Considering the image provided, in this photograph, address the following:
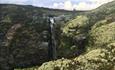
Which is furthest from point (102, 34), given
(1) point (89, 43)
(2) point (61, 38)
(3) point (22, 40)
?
(3) point (22, 40)

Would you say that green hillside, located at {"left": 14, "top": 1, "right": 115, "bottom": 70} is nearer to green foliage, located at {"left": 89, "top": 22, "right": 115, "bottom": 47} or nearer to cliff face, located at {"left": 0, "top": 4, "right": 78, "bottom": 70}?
green foliage, located at {"left": 89, "top": 22, "right": 115, "bottom": 47}

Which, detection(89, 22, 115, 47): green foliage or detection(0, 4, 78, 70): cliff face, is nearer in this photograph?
detection(89, 22, 115, 47): green foliage

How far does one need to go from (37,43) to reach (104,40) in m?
22.4

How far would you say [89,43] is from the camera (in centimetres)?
10031

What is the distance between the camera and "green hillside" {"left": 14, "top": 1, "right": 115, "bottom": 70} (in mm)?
76438

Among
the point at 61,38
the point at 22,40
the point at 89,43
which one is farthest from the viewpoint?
the point at 22,40

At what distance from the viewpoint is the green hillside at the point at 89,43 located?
76438 mm

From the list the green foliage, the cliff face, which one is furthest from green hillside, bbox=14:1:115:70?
the cliff face

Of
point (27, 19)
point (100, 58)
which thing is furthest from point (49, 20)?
point (100, 58)

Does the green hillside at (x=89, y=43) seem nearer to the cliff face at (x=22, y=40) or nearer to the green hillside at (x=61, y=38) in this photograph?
the green hillside at (x=61, y=38)

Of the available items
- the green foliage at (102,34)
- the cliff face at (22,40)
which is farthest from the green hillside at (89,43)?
the cliff face at (22,40)

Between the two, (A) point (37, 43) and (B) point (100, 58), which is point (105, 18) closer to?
(A) point (37, 43)

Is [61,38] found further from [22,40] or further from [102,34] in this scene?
[102,34]

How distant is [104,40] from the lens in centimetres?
9719
